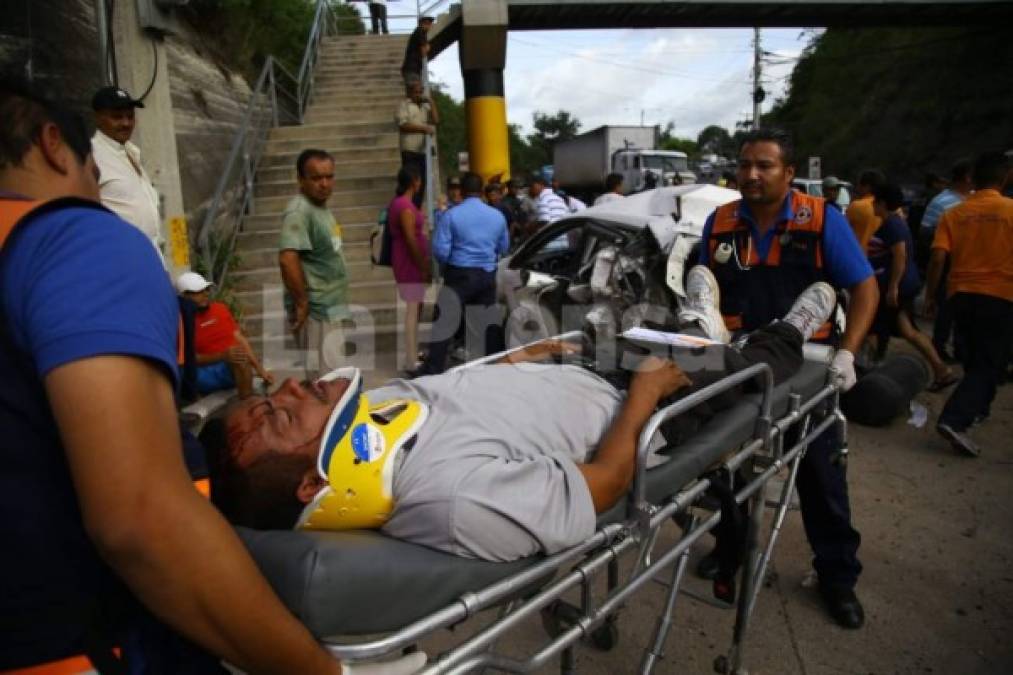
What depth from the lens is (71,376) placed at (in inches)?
29.6

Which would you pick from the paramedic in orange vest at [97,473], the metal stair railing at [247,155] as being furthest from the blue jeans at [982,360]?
the metal stair railing at [247,155]

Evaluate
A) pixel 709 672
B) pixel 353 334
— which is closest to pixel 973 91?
pixel 353 334

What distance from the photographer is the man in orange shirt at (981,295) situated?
162 inches

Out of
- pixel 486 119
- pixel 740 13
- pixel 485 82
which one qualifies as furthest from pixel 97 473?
pixel 740 13

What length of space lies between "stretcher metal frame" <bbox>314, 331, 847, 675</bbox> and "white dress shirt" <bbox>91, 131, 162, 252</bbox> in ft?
7.59

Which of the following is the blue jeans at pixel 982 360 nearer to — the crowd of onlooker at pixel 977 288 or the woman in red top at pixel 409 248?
the crowd of onlooker at pixel 977 288

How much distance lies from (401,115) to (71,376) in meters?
Answer: 7.17

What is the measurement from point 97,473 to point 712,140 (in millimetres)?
90544

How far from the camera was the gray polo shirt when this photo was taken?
49.5 inches

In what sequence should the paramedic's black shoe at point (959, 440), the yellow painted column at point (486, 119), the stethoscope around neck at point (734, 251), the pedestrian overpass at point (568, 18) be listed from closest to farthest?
the stethoscope around neck at point (734, 251) < the paramedic's black shoe at point (959, 440) < the pedestrian overpass at point (568, 18) < the yellow painted column at point (486, 119)

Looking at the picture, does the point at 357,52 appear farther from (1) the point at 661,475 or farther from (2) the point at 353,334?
(1) the point at 661,475

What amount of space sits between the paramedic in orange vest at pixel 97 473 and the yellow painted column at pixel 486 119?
12.1 m

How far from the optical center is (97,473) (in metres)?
0.77

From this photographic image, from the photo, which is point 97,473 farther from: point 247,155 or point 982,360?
point 247,155
